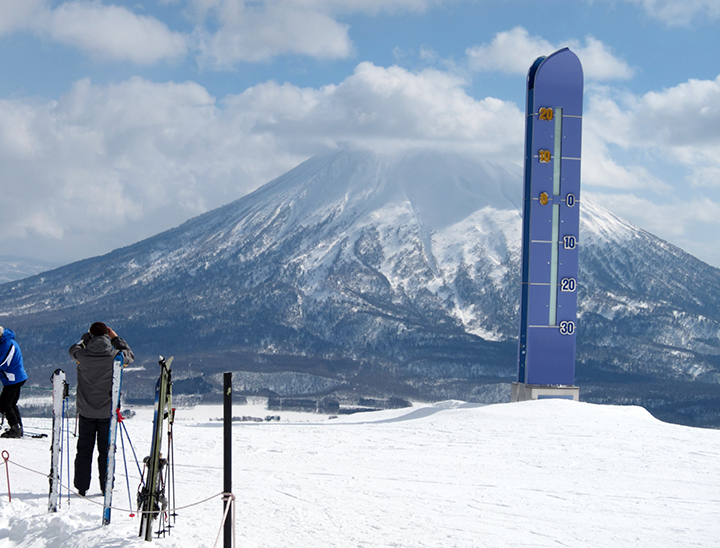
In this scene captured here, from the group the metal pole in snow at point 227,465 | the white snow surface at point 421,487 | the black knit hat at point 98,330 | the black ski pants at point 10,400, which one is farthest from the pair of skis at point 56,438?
the black ski pants at point 10,400

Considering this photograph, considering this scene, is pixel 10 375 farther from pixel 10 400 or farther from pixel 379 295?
pixel 379 295

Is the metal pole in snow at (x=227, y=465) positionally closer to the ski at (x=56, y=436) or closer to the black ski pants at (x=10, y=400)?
the ski at (x=56, y=436)

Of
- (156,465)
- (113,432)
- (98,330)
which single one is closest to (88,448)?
(113,432)

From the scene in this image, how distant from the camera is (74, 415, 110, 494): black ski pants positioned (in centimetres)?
930

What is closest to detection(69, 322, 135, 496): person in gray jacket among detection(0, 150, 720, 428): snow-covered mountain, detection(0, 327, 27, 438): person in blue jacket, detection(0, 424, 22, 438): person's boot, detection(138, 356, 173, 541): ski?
detection(138, 356, 173, 541): ski

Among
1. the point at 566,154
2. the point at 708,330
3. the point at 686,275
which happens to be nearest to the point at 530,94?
the point at 566,154

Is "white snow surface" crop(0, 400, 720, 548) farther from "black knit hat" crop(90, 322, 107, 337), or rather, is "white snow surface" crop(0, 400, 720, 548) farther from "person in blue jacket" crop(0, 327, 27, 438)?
"black knit hat" crop(90, 322, 107, 337)

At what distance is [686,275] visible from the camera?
185625 millimetres

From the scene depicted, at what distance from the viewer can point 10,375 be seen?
11828 mm

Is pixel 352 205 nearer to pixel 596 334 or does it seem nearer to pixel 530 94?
pixel 596 334

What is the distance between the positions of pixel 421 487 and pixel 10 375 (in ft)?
21.3

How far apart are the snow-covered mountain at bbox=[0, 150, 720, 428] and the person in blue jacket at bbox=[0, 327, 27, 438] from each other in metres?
107

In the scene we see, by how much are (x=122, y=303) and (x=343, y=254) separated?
154 ft

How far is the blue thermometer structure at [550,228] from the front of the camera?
24.1 meters
